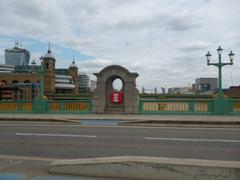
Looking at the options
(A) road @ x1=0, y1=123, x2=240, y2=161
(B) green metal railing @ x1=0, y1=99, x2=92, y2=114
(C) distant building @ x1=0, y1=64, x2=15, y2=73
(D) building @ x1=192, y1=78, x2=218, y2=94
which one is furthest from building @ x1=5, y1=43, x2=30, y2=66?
(A) road @ x1=0, y1=123, x2=240, y2=161

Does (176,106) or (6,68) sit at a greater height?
(6,68)

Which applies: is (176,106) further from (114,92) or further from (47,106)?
(47,106)

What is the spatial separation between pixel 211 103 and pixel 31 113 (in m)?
13.6

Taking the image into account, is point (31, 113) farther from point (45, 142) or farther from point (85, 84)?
point (85, 84)

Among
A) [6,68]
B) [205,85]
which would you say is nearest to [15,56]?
[6,68]

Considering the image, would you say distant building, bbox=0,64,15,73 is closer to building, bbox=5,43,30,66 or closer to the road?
building, bbox=5,43,30,66

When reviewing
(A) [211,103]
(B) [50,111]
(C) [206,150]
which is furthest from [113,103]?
(C) [206,150]

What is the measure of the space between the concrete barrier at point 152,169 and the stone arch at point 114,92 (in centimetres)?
1660

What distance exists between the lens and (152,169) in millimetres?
6012

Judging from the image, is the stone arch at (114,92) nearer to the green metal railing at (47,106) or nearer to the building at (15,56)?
the green metal railing at (47,106)

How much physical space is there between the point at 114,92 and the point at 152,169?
17.7 m

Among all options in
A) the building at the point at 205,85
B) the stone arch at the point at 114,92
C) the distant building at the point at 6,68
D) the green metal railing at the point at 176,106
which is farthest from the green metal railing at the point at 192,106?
the distant building at the point at 6,68

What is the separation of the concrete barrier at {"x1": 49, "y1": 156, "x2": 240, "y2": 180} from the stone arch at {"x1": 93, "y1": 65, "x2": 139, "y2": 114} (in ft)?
54.5

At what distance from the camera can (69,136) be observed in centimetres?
1271
